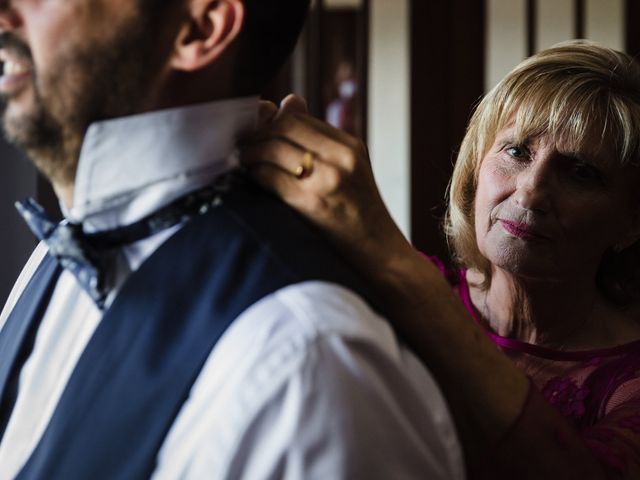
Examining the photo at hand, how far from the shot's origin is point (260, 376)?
0.76 metres

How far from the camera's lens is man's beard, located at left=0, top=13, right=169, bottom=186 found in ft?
2.84

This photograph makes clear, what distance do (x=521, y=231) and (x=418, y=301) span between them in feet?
1.92

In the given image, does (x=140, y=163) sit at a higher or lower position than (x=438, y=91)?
higher

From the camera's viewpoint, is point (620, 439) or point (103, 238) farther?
point (620, 439)

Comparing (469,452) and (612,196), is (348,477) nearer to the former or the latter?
(469,452)

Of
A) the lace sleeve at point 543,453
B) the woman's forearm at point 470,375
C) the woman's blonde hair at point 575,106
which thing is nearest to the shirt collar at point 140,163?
the woman's forearm at point 470,375

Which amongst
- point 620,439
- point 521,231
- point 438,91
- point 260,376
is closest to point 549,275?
point 521,231

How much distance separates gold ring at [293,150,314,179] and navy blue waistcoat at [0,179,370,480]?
6 cm

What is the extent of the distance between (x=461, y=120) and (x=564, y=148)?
1.25 meters

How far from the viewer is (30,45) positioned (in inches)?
34.2

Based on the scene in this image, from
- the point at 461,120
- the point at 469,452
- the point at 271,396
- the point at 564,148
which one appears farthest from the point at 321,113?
the point at 271,396

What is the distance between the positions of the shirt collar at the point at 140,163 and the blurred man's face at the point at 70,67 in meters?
0.02

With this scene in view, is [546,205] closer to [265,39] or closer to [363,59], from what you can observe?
[265,39]

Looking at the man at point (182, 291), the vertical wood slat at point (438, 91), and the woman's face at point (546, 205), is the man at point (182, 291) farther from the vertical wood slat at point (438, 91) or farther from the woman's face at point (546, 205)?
the vertical wood slat at point (438, 91)
